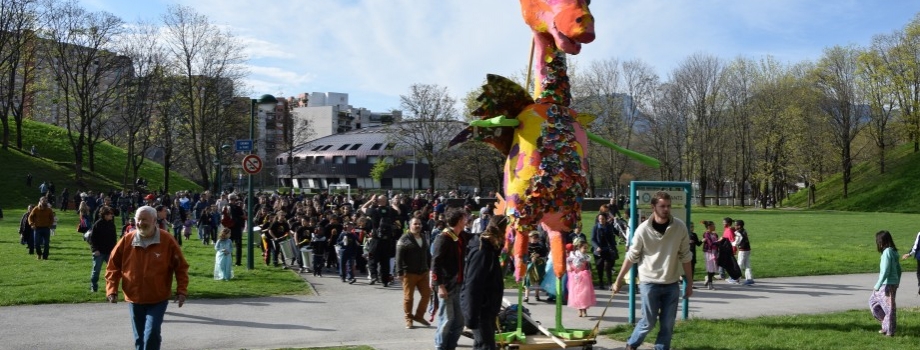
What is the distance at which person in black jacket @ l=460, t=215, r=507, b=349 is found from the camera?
7.11m

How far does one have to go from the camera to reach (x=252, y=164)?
1590 centimetres

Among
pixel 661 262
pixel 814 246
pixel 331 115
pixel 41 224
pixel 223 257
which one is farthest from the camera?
pixel 331 115

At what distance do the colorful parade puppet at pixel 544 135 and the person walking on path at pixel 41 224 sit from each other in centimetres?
1232

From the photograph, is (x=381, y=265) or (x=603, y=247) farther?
(x=381, y=265)

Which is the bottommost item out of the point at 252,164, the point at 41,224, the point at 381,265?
the point at 381,265

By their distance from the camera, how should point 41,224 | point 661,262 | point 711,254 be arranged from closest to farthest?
point 661,262 → point 711,254 → point 41,224

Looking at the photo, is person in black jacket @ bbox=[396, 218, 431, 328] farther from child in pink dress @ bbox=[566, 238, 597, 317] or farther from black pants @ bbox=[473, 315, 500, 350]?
black pants @ bbox=[473, 315, 500, 350]

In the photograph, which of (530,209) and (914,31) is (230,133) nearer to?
(530,209)

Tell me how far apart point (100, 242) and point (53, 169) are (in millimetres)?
38269

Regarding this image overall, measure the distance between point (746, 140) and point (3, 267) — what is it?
174ft

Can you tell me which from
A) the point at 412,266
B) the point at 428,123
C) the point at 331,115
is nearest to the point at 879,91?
the point at 428,123

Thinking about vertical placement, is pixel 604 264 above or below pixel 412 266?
below

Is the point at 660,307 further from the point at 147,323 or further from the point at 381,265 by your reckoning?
the point at 381,265

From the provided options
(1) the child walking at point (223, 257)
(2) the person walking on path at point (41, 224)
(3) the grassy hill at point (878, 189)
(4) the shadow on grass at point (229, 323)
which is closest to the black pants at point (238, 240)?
(1) the child walking at point (223, 257)
